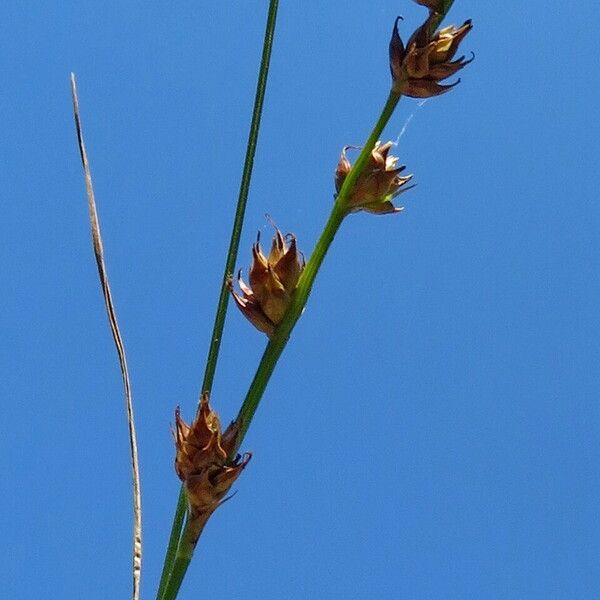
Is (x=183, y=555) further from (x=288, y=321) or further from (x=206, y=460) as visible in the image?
(x=288, y=321)

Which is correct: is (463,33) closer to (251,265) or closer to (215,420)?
(251,265)

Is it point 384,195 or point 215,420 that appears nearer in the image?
point 215,420

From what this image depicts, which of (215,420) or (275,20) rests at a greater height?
(275,20)

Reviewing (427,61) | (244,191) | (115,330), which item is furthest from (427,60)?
(115,330)

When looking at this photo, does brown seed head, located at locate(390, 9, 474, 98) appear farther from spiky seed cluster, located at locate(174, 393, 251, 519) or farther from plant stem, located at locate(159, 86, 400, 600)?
spiky seed cluster, located at locate(174, 393, 251, 519)

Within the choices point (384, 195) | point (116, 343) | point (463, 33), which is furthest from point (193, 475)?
point (463, 33)

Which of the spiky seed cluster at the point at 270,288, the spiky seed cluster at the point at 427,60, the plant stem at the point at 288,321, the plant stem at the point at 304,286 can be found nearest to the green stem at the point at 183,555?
the plant stem at the point at 288,321

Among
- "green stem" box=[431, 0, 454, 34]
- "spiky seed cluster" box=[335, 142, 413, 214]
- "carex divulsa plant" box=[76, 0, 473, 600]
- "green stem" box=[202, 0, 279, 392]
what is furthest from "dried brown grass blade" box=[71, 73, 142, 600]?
"green stem" box=[431, 0, 454, 34]
